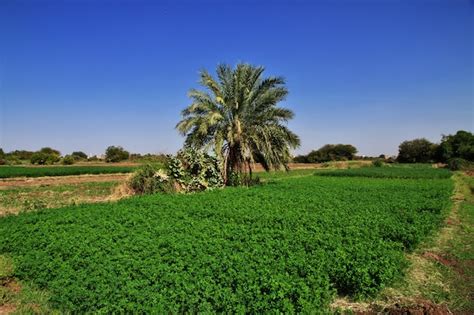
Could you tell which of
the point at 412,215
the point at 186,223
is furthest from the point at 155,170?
the point at 412,215

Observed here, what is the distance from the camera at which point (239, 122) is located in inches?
774

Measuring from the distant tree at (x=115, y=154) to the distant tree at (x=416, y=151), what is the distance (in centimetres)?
5790

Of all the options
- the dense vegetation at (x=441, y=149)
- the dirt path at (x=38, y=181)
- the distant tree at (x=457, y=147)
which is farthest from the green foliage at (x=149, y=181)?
the distant tree at (x=457, y=147)

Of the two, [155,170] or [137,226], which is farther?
[155,170]

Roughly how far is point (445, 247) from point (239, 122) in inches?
513

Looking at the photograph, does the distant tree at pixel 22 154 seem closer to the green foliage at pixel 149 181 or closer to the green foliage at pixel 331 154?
the green foliage at pixel 149 181

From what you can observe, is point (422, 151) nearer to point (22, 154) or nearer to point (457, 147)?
point (457, 147)

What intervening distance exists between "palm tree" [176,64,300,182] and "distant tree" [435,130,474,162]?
47277mm

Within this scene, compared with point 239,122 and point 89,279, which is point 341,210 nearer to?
point 89,279

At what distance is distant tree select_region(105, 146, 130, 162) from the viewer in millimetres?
61250

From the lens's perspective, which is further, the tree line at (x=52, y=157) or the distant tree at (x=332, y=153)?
the distant tree at (x=332, y=153)

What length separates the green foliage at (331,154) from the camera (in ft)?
255

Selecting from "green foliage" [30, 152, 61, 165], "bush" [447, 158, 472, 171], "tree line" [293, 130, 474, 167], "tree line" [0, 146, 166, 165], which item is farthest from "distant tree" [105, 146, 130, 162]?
"bush" [447, 158, 472, 171]

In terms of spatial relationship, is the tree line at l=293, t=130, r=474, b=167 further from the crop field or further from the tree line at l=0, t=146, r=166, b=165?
the crop field
